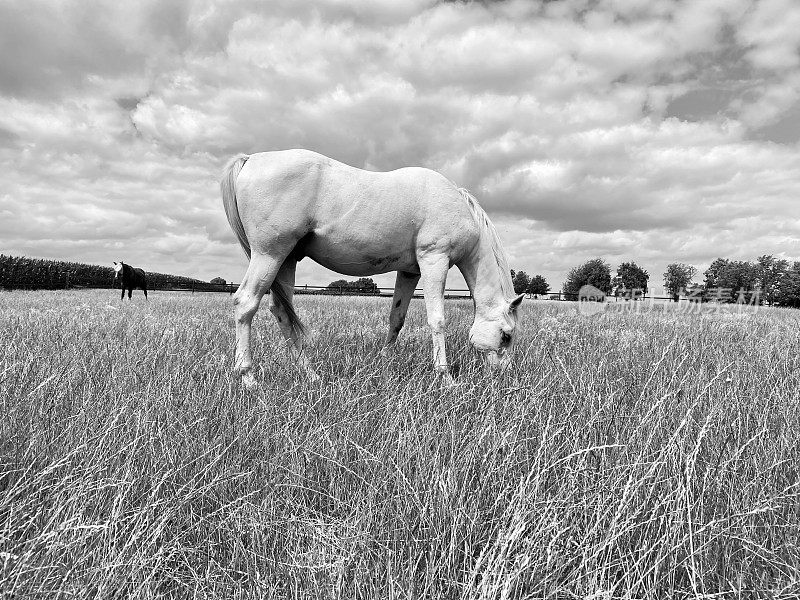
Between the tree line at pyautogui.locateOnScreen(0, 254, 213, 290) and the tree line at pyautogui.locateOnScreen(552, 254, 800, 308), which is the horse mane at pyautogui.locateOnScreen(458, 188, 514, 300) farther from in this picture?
the tree line at pyautogui.locateOnScreen(552, 254, 800, 308)

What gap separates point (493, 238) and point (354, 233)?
1.82 meters

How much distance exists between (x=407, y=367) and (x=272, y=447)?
7.28ft

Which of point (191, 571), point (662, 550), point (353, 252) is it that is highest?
point (353, 252)

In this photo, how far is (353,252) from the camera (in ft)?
15.5

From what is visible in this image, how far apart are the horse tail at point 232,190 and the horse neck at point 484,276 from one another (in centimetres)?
259

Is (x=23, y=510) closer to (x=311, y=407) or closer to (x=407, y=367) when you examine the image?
(x=311, y=407)

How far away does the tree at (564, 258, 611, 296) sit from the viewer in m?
86.6

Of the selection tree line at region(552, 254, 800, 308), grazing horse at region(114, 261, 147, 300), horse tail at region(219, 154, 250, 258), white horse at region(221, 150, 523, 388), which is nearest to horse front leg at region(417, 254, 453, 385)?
white horse at region(221, 150, 523, 388)

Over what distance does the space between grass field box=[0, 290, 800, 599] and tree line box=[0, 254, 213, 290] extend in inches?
1701

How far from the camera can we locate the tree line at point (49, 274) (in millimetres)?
36919

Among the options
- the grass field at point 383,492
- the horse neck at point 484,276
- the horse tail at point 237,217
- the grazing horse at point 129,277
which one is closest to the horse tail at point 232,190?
the horse tail at point 237,217

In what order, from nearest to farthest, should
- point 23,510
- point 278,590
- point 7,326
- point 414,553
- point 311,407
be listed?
point 278,590
point 414,553
point 23,510
point 311,407
point 7,326

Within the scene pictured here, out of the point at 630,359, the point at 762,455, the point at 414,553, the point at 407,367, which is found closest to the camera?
the point at 414,553

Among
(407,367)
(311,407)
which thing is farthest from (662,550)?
(407,367)
